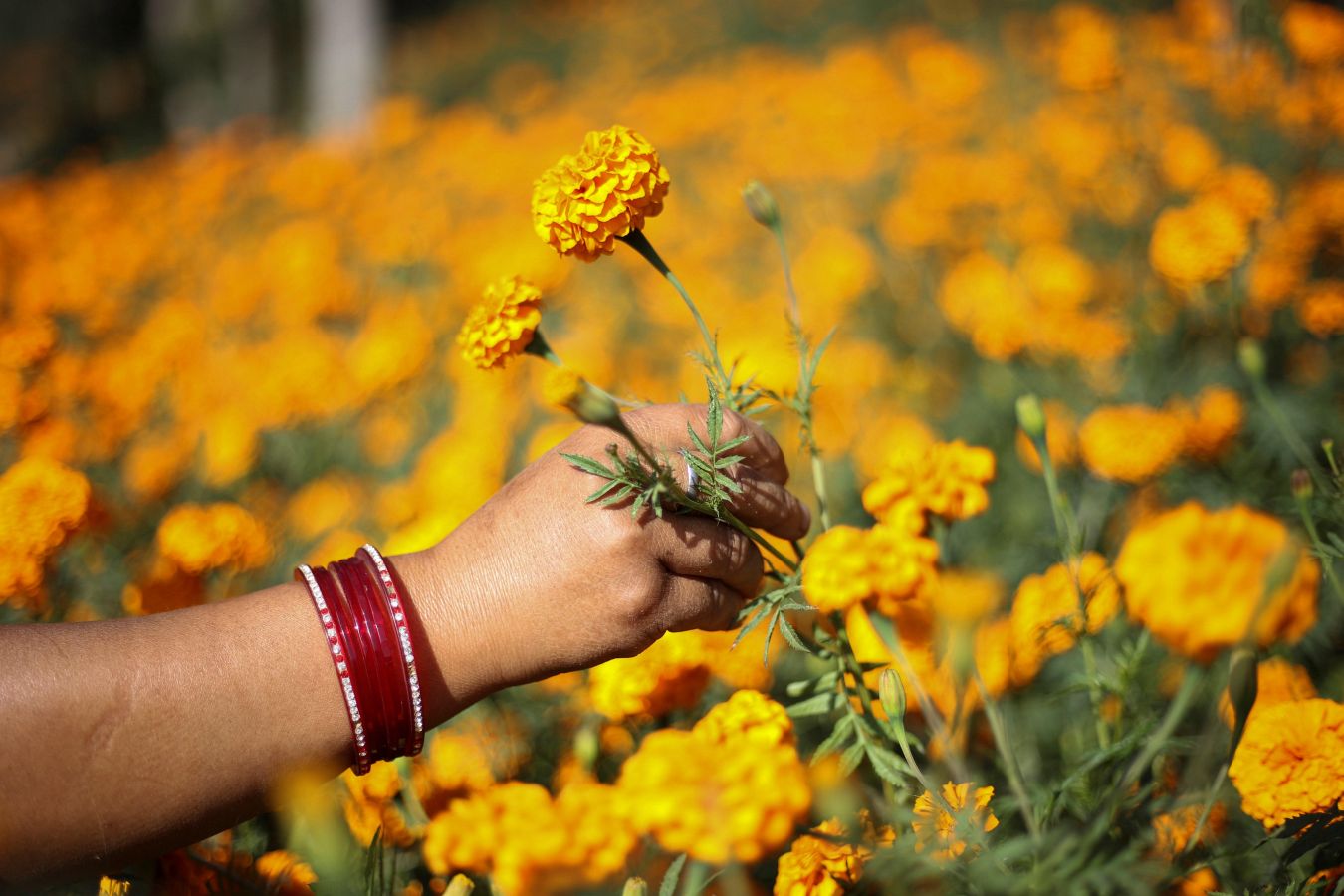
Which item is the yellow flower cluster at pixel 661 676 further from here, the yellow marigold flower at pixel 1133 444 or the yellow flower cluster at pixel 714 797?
the yellow marigold flower at pixel 1133 444

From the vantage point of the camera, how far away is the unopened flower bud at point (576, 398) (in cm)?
74

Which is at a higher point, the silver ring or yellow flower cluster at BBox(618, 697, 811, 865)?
the silver ring

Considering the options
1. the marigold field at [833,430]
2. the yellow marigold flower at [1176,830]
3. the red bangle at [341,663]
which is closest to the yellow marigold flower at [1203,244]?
the marigold field at [833,430]

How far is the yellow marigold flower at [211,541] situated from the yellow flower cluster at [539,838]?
929 mm

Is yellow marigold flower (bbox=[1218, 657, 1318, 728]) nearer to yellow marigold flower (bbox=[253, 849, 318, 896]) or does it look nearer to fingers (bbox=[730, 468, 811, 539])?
fingers (bbox=[730, 468, 811, 539])

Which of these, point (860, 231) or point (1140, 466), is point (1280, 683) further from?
point (860, 231)

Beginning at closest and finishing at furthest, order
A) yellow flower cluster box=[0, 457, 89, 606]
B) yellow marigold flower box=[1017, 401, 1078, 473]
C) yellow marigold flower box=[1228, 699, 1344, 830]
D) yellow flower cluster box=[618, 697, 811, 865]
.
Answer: yellow flower cluster box=[618, 697, 811, 865] → yellow marigold flower box=[1228, 699, 1344, 830] → yellow flower cluster box=[0, 457, 89, 606] → yellow marigold flower box=[1017, 401, 1078, 473]

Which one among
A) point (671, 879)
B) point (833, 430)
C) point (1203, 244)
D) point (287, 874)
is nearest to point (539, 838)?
point (671, 879)

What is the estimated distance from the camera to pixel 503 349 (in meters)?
0.95

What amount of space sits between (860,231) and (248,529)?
2239 millimetres

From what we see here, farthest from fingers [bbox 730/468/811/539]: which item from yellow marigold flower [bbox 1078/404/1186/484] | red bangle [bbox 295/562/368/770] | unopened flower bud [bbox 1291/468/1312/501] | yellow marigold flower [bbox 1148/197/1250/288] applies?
yellow marigold flower [bbox 1148/197/1250/288]

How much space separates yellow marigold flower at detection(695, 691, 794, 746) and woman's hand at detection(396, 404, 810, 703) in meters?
0.11

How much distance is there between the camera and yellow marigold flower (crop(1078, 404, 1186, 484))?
1550mm

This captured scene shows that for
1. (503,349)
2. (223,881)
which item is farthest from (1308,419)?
(223,881)
